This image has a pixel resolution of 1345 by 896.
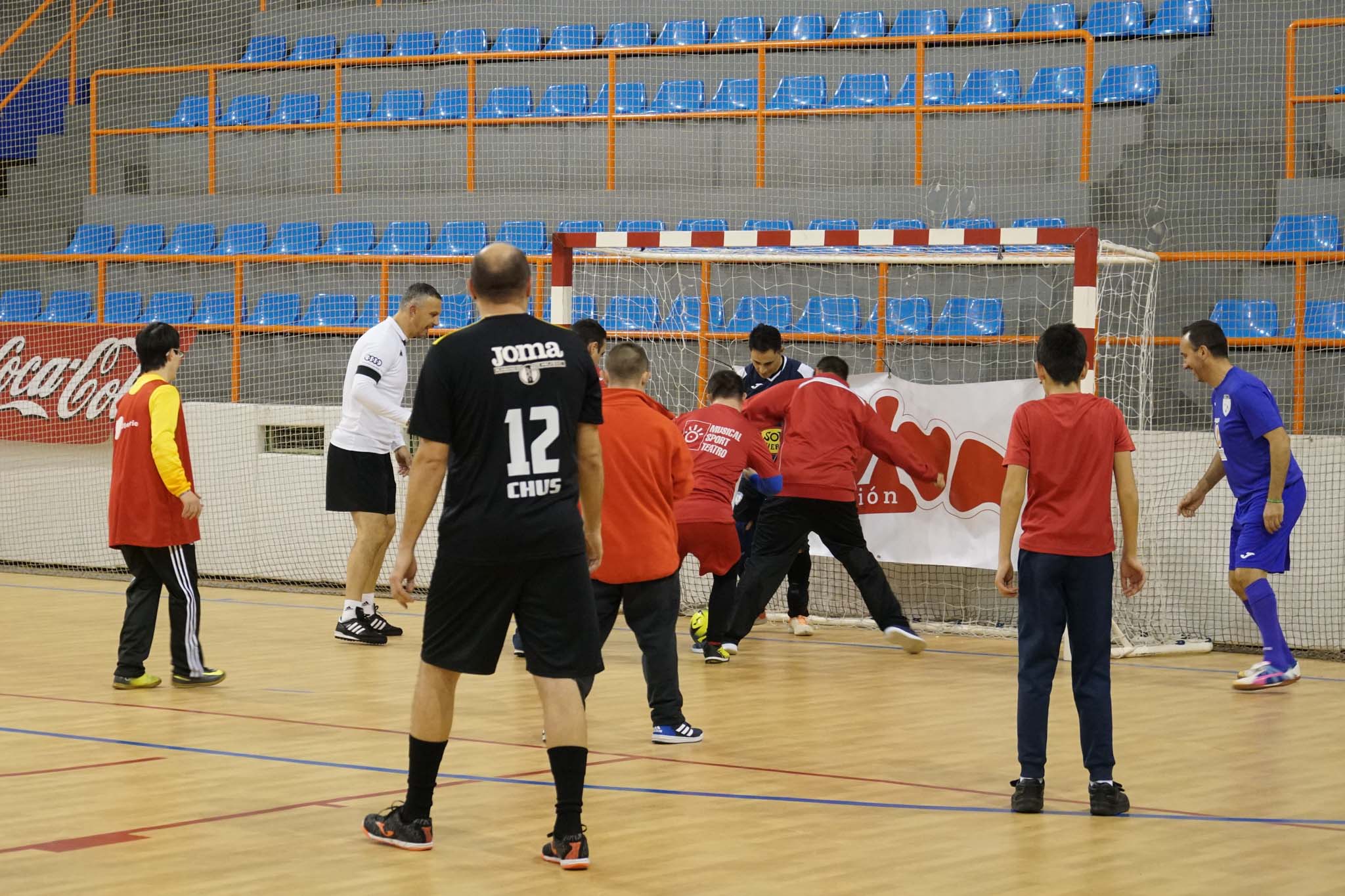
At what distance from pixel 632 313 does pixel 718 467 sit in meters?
5.33

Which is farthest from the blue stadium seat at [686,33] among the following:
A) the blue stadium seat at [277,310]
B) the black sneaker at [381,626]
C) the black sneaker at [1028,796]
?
the black sneaker at [1028,796]

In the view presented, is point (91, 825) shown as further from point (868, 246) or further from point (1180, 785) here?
point (868, 246)

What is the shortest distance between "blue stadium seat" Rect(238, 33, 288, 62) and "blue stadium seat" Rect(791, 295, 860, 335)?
9.03m

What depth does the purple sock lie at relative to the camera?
9.31m

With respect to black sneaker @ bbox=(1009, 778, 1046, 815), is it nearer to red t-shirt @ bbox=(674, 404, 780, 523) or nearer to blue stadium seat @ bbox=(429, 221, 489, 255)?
red t-shirt @ bbox=(674, 404, 780, 523)

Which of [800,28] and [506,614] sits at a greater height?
[800,28]

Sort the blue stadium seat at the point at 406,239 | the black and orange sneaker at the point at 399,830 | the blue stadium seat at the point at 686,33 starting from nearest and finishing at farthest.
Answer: the black and orange sneaker at the point at 399,830 → the blue stadium seat at the point at 406,239 → the blue stadium seat at the point at 686,33

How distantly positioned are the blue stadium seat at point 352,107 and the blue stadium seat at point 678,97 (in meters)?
3.52

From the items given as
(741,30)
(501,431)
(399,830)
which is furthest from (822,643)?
(741,30)

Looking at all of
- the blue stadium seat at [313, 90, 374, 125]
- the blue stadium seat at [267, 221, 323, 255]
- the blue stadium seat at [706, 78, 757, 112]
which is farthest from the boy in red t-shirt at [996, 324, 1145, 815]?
the blue stadium seat at [313, 90, 374, 125]

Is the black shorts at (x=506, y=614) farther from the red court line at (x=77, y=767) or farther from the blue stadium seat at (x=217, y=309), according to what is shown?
the blue stadium seat at (x=217, y=309)

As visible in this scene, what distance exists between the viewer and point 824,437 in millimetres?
9969

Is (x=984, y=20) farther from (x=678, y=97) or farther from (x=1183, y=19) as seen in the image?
(x=678, y=97)

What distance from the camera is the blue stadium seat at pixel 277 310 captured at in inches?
652
